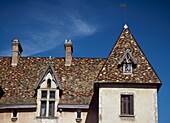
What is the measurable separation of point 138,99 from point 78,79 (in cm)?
661

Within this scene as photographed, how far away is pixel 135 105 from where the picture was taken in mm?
28812

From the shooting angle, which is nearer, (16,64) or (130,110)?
(130,110)

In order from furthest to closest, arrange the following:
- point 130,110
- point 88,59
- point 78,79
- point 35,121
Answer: point 88,59 → point 78,79 → point 35,121 → point 130,110

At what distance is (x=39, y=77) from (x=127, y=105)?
8540 mm

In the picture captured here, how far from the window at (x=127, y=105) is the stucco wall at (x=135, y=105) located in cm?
29

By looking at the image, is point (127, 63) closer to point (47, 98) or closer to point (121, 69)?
point (121, 69)

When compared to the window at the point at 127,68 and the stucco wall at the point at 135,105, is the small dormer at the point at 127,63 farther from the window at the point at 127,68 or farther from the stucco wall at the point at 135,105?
the stucco wall at the point at 135,105

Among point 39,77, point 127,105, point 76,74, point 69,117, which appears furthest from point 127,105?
point 39,77

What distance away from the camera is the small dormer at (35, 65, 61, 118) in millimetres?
31578

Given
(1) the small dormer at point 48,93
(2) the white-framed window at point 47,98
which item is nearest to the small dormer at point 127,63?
(1) the small dormer at point 48,93

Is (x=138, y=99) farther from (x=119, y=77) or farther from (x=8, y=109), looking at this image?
(x=8, y=109)

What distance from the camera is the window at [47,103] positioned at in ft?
104

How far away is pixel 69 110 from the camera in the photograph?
31578 mm

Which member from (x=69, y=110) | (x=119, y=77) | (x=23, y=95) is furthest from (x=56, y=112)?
(x=119, y=77)
